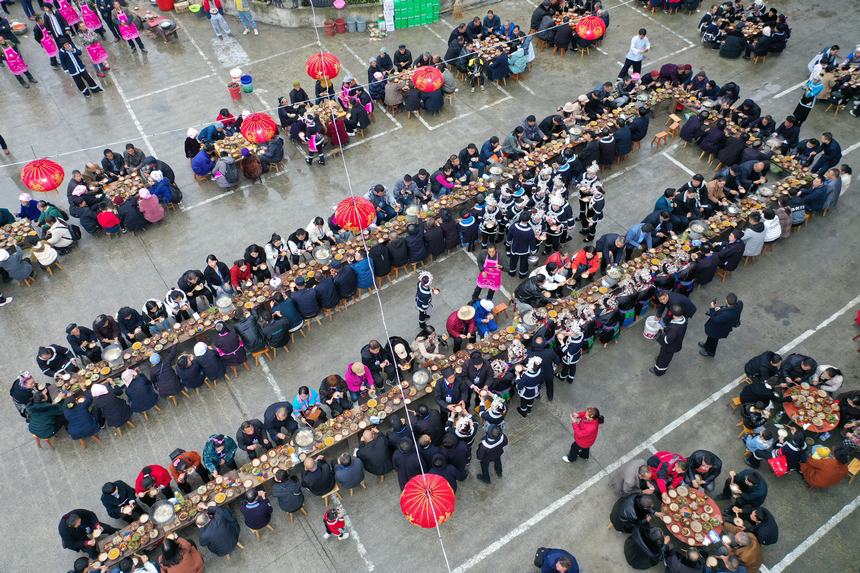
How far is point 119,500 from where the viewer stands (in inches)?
443

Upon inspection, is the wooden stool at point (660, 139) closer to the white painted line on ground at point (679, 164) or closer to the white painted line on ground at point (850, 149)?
the white painted line on ground at point (679, 164)

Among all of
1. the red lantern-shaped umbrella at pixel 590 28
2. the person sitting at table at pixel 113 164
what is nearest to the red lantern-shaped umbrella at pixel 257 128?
the person sitting at table at pixel 113 164

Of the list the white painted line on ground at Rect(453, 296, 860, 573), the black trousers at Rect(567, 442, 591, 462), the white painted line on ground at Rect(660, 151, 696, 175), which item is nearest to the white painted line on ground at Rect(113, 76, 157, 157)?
the black trousers at Rect(567, 442, 591, 462)

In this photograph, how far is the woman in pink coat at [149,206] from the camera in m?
16.2

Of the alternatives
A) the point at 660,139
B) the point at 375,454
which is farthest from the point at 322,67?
the point at 375,454

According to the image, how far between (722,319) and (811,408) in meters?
2.21

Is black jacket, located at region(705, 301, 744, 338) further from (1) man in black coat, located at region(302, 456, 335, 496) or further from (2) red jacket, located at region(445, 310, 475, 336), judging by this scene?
(1) man in black coat, located at region(302, 456, 335, 496)

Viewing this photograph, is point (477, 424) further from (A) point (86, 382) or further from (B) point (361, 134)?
(B) point (361, 134)

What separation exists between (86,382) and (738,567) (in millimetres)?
11928

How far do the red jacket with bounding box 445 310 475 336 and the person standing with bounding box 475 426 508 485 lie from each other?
2.62 m

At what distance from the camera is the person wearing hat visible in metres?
13.3

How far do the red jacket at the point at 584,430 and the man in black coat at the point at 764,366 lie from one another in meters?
3.50

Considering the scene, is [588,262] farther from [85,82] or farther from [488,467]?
[85,82]

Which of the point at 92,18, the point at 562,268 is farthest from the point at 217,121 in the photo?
the point at 562,268
